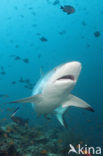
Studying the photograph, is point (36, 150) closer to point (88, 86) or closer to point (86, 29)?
point (86, 29)

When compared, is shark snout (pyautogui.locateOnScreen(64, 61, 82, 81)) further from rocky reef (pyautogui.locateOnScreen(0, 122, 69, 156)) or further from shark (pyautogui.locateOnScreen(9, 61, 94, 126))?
rocky reef (pyautogui.locateOnScreen(0, 122, 69, 156))

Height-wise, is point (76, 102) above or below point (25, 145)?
above

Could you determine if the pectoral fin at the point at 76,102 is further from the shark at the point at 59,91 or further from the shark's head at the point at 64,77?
the shark's head at the point at 64,77

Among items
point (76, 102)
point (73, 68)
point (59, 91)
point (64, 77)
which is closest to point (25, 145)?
point (76, 102)

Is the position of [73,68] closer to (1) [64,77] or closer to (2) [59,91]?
(1) [64,77]

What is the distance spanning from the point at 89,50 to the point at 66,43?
34.2ft

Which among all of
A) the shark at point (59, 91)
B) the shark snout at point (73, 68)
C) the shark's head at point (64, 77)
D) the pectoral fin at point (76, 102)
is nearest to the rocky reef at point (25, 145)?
the shark at point (59, 91)

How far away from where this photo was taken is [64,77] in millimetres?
4449

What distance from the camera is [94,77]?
82000 mm

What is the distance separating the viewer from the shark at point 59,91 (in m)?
4.14

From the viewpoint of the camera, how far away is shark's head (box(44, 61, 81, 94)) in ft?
13.2

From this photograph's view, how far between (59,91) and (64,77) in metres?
0.73

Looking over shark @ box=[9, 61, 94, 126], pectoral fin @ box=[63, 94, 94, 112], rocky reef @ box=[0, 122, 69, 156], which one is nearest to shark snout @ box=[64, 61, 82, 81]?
shark @ box=[9, 61, 94, 126]

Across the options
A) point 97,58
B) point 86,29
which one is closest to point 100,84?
point 97,58
